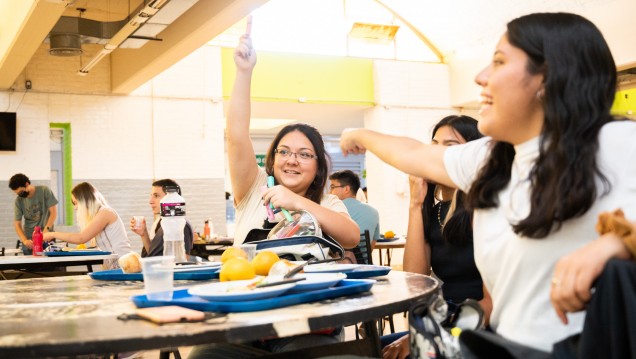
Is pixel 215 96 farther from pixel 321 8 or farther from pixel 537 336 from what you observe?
pixel 537 336

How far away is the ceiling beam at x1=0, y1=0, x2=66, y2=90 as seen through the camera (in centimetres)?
697

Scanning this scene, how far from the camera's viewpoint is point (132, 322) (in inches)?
49.3

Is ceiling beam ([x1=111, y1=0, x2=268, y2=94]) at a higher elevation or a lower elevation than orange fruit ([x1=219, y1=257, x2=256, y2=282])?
higher

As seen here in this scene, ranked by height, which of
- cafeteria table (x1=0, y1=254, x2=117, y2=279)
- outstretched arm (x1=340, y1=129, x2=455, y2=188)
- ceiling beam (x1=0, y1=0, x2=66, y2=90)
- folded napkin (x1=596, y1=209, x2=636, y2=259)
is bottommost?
cafeteria table (x1=0, y1=254, x2=117, y2=279)

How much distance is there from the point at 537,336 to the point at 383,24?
41.4 feet

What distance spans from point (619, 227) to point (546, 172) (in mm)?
192

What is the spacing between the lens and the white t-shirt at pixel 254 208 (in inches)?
109

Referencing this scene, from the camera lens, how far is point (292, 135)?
2.90 m

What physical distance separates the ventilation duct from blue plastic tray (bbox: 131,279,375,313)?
8282 millimetres

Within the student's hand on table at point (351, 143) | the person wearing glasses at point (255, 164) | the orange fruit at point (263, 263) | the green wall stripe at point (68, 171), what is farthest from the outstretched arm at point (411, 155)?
the green wall stripe at point (68, 171)

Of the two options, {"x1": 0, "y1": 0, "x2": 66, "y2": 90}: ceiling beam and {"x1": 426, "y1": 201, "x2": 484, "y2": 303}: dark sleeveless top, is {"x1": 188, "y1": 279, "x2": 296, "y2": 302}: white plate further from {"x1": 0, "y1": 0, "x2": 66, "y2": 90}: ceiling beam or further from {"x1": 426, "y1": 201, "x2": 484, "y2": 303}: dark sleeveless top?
{"x1": 0, "y1": 0, "x2": 66, "y2": 90}: ceiling beam

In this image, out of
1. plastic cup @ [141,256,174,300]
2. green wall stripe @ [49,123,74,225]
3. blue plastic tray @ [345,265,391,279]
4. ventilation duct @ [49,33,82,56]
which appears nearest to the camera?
plastic cup @ [141,256,174,300]

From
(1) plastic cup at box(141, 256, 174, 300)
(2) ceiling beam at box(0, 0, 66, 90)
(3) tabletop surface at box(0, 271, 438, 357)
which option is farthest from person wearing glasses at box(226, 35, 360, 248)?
(2) ceiling beam at box(0, 0, 66, 90)

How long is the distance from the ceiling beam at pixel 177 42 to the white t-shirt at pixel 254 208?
15.1 ft
